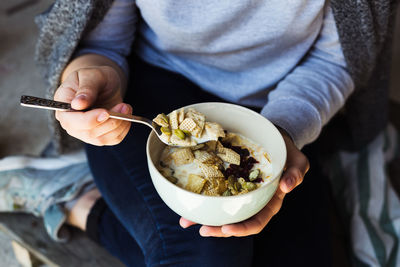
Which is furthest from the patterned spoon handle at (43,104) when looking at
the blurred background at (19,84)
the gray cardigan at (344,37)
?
the blurred background at (19,84)

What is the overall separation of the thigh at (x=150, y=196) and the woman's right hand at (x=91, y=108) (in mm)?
136

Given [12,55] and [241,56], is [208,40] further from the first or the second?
[12,55]

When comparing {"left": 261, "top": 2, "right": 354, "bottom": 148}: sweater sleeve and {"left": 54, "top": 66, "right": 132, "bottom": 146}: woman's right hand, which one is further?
{"left": 261, "top": 2, "right": 354, "bottom": 148}: sweater sleeve

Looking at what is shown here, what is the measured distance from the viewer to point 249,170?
67 cm

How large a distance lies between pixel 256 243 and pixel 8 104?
1.24 metres

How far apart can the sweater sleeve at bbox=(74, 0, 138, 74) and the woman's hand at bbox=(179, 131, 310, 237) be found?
0.46m

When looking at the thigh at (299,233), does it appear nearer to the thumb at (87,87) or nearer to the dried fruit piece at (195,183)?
the dried fruit piece at (195,183)

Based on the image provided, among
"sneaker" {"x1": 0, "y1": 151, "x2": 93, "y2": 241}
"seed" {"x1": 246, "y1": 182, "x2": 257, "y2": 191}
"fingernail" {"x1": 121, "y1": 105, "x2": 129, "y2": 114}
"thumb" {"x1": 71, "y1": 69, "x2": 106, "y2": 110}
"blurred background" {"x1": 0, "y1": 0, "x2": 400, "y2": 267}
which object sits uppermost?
"thumb" {"x1": 71, "y1": 69, "x2": 106, "y2": 110}

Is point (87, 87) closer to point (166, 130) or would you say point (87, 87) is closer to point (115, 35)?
point (166, 130)

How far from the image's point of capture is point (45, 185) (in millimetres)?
1044

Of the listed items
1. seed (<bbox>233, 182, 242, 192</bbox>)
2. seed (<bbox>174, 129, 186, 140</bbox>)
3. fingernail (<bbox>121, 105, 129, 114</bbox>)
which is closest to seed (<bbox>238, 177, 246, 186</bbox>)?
seed (<bbox>233, 182, 242, 192</bbox>)

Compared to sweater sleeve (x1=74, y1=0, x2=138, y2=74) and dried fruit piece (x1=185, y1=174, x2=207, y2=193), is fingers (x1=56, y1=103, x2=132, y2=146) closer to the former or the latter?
dried fruit piece (x1=185, y1=174, x2=207, y2=193)

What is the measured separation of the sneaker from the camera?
99 centimetres

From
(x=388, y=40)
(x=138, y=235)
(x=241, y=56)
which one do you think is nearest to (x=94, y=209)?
(x=138, y=235)
